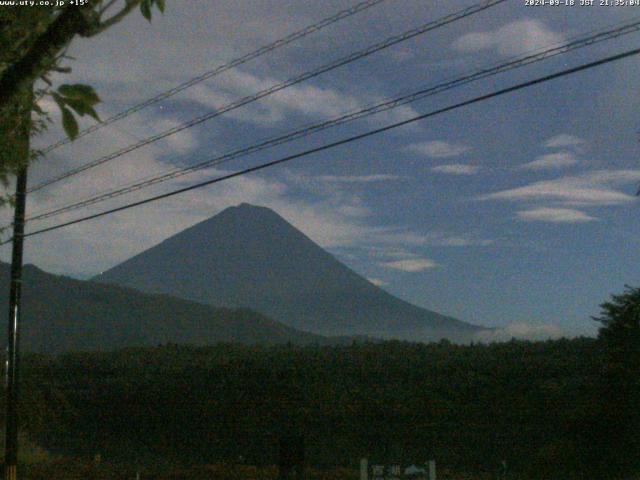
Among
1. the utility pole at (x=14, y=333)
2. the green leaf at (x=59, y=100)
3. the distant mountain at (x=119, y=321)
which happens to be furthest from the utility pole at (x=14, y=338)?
the distant mountain at (x=119, y=321)

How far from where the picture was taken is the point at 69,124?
155 inches

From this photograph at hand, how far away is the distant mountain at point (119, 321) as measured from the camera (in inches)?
4040

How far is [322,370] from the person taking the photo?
3266 centimetres

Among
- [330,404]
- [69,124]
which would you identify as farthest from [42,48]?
[330,404]

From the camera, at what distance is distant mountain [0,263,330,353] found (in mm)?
102625

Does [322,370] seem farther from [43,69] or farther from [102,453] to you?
[43,69]

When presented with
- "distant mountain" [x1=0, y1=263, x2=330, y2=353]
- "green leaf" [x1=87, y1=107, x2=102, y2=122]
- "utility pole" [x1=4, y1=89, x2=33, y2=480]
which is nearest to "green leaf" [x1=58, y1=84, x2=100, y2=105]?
"green leaf" [x1=87, y1=107, x2=102, y2=122]

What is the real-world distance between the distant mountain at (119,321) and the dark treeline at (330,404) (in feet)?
205

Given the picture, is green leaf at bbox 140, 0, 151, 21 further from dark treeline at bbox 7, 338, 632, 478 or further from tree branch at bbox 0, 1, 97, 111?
dark treeline at bbox 7, 338, 632, 478

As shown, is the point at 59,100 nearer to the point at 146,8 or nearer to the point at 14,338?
the point at 146,8

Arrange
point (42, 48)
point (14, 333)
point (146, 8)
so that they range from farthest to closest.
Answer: point (14, 333), point (146, 8), point (42, 48)

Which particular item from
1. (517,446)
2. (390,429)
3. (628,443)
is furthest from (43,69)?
(390,429)

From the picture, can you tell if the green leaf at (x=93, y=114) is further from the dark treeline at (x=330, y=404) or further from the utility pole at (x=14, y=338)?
the dark treeline at (x=330, y=404)

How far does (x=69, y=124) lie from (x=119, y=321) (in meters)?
109
